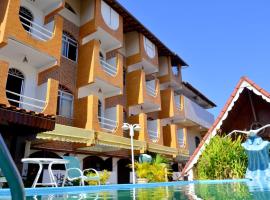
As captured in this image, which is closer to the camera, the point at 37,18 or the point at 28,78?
the point at 28,78

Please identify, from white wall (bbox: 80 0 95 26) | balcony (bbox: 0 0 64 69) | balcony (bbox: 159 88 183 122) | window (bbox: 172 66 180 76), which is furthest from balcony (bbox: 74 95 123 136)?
window (bbox: 172 66 180 76)

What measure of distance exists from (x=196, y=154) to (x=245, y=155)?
1837 millimetres

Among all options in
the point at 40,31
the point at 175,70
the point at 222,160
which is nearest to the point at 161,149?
the point at 175,70

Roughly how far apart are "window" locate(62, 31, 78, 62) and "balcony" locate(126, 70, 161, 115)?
6069mm

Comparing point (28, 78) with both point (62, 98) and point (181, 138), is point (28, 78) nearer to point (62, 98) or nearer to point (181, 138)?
point (62, 98)

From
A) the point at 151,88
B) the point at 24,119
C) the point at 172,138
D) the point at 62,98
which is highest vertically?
the point at 151,88

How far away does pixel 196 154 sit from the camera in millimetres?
11203

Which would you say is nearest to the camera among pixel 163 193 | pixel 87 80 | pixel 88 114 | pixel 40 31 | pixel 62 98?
pixel 163 193

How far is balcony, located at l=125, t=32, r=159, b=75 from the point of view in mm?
25219

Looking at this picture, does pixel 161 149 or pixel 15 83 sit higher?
pixel 15 83

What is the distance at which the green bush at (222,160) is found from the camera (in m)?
9.89

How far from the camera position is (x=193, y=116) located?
32.1m

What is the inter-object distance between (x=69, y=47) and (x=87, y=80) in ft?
10.3

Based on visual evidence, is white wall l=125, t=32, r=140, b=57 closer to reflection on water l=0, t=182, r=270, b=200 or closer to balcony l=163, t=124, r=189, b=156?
balcony l=163, t=124, r=189, b=156
